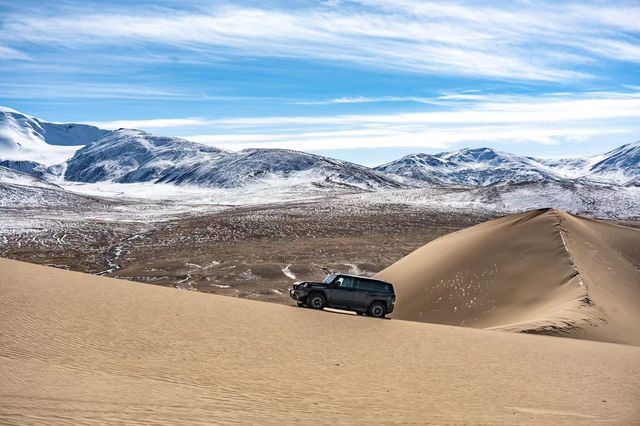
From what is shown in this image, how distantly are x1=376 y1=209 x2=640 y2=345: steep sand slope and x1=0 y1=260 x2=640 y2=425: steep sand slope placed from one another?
183 inches

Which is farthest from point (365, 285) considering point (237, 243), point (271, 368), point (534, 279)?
point (237, 243)

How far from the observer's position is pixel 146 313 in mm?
24000

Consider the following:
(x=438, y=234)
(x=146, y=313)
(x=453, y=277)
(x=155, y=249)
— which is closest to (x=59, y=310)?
(x=146, y=313)

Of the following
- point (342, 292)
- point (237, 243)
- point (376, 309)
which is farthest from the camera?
point (237, 243)

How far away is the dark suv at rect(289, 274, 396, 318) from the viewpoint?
29.3m

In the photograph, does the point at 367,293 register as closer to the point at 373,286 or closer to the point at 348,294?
the point at 373,286

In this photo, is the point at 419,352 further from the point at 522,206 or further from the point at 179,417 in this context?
the point at 522,206

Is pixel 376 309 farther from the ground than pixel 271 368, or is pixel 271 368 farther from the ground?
A: pixel 271 368

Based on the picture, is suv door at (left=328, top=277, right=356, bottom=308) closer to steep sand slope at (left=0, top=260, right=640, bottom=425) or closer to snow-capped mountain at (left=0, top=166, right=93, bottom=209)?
steep sand slope at (left=0, top=260, right=640, bottom=425)

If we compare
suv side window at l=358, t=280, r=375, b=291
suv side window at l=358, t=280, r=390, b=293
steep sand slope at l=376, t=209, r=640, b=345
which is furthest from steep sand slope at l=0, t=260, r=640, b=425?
steep sand slope at l=376, t=209, r=640, b=345

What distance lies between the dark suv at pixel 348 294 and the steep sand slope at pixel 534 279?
18.3 ft

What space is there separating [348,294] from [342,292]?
29cm

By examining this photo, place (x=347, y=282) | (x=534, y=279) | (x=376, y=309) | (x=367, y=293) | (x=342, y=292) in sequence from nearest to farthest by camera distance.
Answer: (x=342, y=292) < (x=347, y=282) < (x=367, y=293) < (x=376, y=309) < (x=534, y=279)

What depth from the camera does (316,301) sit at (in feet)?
96.5
